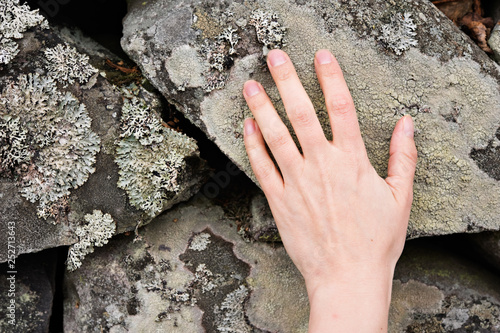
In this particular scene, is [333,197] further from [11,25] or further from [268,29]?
[11,25]

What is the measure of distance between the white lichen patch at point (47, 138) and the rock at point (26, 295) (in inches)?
20.5

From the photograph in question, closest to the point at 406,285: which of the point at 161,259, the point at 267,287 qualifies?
the point at 267,287


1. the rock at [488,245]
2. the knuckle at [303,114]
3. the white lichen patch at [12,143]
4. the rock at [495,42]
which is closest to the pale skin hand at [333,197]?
the knuckle at [303,114]

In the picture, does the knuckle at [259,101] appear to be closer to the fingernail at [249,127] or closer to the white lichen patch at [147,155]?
the fingernail at [249,127]

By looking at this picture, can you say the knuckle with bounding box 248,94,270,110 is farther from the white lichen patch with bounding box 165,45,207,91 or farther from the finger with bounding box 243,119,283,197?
the white lichen patch with bounding box 165,45,207,91

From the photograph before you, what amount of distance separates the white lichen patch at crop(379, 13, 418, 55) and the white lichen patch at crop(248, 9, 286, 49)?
0.57 metres

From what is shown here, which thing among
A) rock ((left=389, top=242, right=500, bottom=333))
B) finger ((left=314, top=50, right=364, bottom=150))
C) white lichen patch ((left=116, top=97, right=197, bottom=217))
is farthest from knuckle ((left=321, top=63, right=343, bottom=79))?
rock ((left=389, top=242, right=500, bottom=333))

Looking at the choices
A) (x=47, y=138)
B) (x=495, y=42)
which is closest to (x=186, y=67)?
(x=47, y=138)

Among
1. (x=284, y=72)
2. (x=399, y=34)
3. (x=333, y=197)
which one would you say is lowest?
(x=333, y=197)

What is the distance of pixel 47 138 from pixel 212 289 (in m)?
1.31

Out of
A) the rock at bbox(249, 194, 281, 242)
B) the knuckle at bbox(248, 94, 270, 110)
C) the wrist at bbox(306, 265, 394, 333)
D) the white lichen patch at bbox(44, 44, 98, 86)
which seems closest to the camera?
the wrist at bbox(306, 265, 394, 333)

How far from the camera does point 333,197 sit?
205cm

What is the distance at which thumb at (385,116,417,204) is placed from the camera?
2121 millimetres

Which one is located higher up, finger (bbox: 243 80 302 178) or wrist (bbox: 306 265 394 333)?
finger (bbox: 243 80 302 178)
